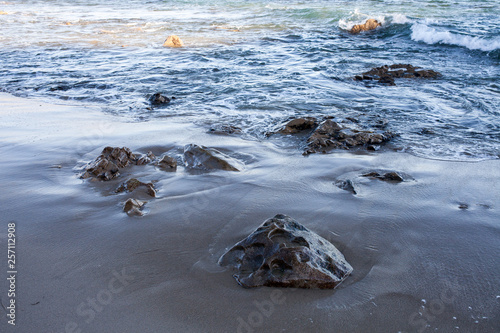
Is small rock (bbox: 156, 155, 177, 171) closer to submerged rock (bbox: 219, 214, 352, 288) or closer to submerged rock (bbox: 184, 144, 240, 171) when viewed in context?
submerged rock (bbox: 184, 144, 240, 171)

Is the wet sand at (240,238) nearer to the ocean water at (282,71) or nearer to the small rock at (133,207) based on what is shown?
the small rock at (133,207)

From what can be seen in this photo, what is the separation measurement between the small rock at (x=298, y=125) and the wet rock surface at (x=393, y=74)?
2786mm

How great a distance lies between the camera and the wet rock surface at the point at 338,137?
13.1ft

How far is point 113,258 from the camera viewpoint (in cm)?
226

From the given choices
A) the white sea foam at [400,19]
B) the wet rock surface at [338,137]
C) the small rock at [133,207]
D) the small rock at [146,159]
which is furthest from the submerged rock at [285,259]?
the white sea foam at [400,19]

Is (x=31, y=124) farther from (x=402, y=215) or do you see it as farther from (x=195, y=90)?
(x=402, y=215)

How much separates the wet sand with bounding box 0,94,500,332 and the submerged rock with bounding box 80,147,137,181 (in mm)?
91

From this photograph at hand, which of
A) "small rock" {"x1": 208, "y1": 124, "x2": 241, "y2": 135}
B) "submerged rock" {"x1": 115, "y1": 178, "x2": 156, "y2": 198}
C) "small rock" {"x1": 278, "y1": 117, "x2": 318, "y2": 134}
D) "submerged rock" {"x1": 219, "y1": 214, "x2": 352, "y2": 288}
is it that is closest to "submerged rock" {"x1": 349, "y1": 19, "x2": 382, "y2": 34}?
"small rock" {"x1": 278, "y1": 117, "x2": 318, "y2": 134}

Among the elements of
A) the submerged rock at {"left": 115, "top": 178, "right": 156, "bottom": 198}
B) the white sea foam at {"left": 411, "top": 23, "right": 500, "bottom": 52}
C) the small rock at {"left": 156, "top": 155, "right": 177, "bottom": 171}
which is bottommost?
the white sea foam at {"left": 411, "top": 23, "right": 500, "bottom": 52}

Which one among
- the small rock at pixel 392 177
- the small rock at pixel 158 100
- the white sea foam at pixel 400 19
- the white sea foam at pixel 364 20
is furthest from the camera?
the white sea foam at pixel 364 20

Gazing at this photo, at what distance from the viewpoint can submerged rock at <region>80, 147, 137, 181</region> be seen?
10.6 ft

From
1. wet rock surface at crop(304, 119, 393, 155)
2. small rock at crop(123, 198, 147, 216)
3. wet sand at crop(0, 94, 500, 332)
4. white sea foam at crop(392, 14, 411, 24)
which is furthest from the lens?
white sea foam at crop(392, 14, 411, 24)

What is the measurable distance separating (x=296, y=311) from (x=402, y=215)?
1.18 m

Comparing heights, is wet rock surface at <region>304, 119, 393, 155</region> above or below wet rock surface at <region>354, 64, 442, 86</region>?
above
